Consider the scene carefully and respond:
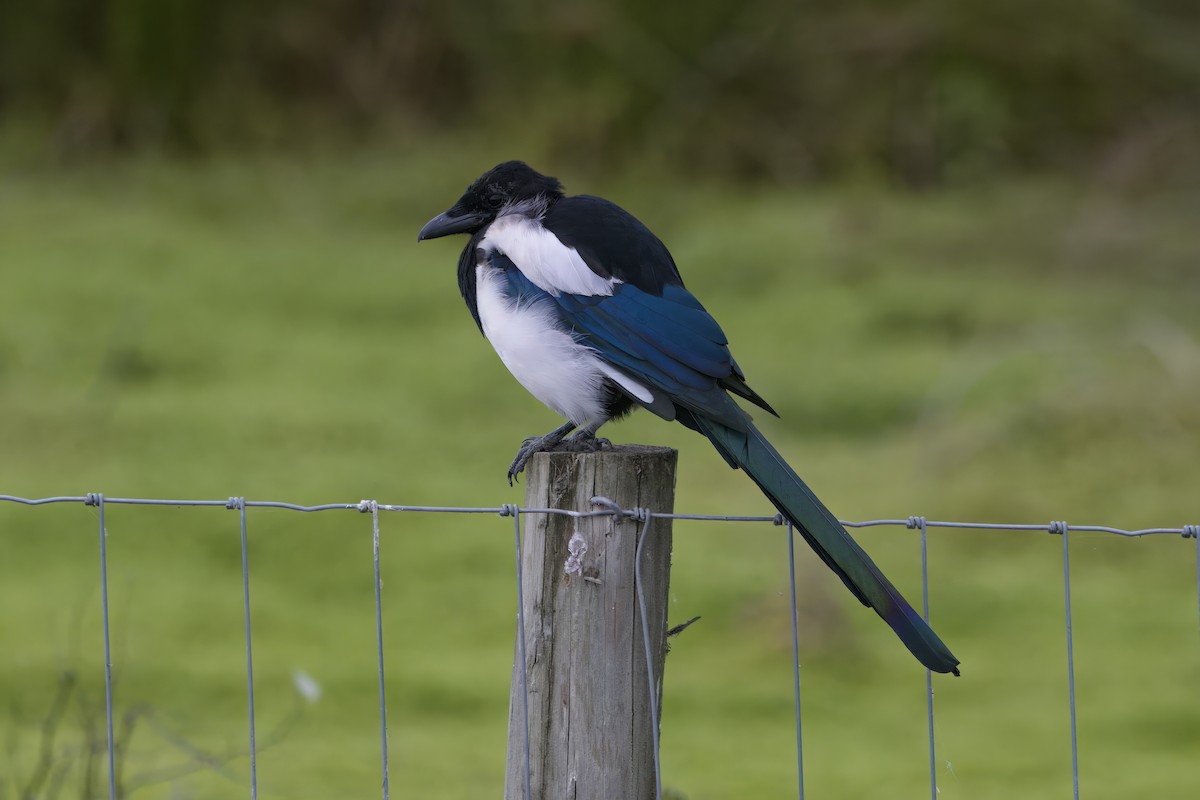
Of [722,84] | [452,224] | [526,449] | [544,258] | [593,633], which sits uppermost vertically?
[722,84]

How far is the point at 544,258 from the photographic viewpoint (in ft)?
A: 8.43

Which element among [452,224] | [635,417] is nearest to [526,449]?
[452,224]

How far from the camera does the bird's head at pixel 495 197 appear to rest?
2787 mm

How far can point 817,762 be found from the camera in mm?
3783

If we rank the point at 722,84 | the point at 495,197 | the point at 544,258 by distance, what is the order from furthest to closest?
1. the point at 722,84
2. the point at 495,197
3. the point at 544,258

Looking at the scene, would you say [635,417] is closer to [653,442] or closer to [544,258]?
[653,442]

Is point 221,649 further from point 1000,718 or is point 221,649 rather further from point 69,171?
point 69,171

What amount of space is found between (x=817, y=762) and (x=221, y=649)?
1.61 metres

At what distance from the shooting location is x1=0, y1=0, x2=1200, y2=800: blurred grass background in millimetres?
3996

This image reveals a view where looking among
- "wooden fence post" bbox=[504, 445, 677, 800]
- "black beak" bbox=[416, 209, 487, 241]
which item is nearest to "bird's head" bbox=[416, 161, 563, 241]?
"black beak" bbox=[416, 209, 487, 241]

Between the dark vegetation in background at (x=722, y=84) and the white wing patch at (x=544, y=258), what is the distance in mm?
6692

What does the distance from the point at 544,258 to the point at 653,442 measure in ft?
10.6

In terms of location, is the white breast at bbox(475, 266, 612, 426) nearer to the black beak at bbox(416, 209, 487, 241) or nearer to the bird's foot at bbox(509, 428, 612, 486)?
the bird's foot at bbox(509, 428, 612, 486)

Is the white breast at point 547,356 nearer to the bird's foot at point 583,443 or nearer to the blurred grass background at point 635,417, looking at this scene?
the bird's foot at point 583,443
